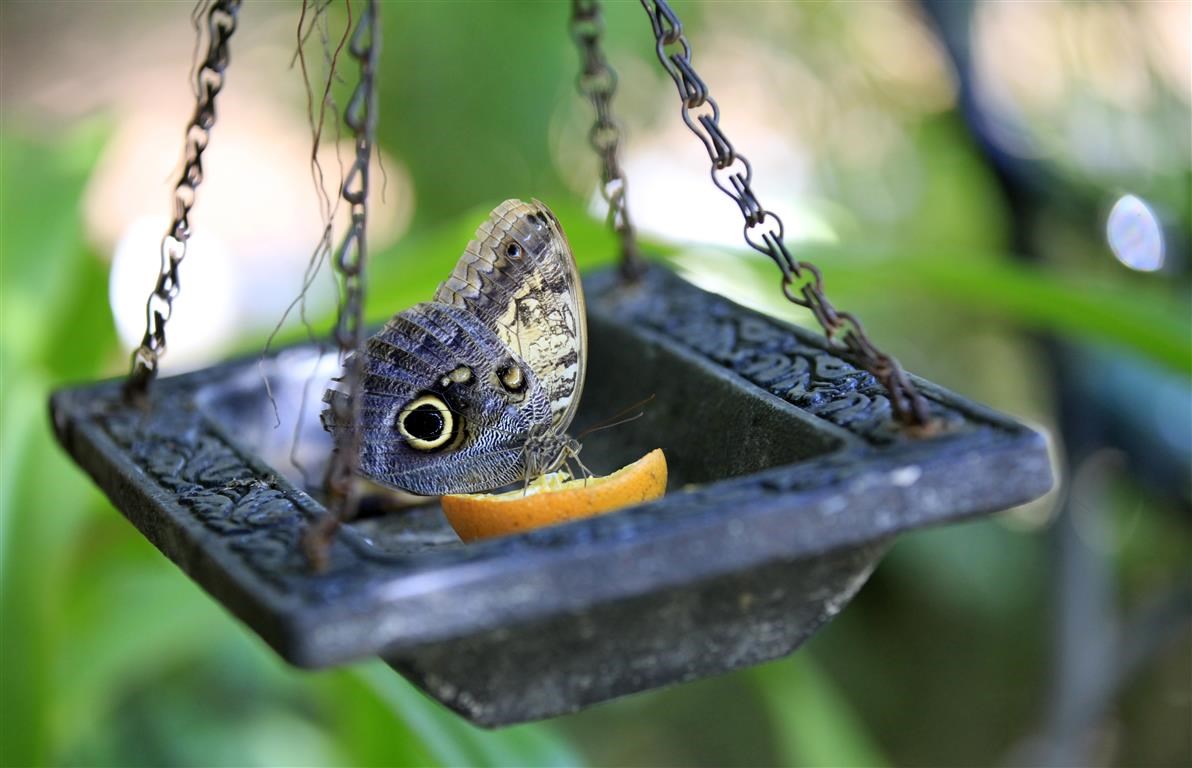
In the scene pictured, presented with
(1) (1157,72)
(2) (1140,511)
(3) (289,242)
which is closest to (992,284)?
(1) (1157,72)

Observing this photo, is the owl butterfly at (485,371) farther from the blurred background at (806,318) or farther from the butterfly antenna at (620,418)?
the blurred background at (806,318)

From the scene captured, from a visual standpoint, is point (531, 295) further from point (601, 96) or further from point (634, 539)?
point (634, 539)

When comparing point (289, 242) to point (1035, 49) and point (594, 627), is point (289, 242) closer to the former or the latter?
point (1035, 49)

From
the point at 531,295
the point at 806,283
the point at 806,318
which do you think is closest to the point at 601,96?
the point at 531,295

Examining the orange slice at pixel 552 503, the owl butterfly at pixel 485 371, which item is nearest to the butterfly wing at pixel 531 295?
the owl butterfly at pixel 485 371

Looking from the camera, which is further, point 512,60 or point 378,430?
point 512,60
